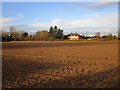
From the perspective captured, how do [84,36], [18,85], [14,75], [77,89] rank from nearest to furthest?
[77,89] < [18,85] < [14,75] < [84,36]

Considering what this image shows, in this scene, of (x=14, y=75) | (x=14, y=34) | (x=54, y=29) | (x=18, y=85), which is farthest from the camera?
(x=54, y=29)

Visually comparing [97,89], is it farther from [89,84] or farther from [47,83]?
[47,83]

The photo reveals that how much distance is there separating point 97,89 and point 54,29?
131987 millimetres

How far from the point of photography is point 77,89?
28.2ft

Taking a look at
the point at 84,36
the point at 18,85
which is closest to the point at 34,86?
the point at 18,85

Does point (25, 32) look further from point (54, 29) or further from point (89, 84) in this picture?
point (89, 84)

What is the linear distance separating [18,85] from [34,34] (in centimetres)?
11700

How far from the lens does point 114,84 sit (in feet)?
31.6

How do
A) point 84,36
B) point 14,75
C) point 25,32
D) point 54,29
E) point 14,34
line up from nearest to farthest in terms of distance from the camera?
point 14,75
point 14,34
point 25,32
point 54,29
point 84,36

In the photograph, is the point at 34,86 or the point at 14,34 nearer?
the point at 34,86

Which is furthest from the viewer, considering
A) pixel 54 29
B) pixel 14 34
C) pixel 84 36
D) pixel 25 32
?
pixel 84 36

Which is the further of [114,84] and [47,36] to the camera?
[47,36]

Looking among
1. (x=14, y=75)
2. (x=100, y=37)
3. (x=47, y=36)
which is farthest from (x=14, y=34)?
(x=14, y=75)

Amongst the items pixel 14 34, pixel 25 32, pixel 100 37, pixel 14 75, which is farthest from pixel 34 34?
pixel 14 75
